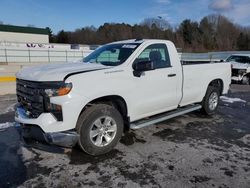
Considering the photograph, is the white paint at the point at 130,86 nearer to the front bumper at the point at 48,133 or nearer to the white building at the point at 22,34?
the front bumper at the point at 48,133

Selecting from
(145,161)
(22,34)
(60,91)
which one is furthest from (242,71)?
(22,34)

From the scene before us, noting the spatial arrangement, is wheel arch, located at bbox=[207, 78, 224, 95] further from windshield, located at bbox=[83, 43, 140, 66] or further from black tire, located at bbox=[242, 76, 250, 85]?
black tire, located at bbox=[242, 76, 250, 85]

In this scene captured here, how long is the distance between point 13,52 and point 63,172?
123 ft

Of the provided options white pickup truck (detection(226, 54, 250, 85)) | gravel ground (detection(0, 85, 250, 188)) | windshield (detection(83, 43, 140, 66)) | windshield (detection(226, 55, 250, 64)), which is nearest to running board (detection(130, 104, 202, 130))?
gravel ground (detection(0, 85, 250, 188))

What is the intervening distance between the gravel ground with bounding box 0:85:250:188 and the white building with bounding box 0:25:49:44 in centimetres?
6473

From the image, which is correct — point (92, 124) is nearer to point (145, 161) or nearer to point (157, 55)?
point (145, 161)

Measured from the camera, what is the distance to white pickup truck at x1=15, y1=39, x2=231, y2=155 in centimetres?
359

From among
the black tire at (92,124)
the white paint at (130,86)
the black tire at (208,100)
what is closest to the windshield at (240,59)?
the black tire at (208,100)

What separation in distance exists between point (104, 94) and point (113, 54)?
1.31 metres

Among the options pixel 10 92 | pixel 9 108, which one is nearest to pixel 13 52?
pixel 10 92

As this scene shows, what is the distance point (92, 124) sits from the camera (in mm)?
3941

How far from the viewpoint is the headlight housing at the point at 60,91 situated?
3.55 meters

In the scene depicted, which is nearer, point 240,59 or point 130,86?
point 130,86

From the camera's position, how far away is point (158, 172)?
11.8 ft
